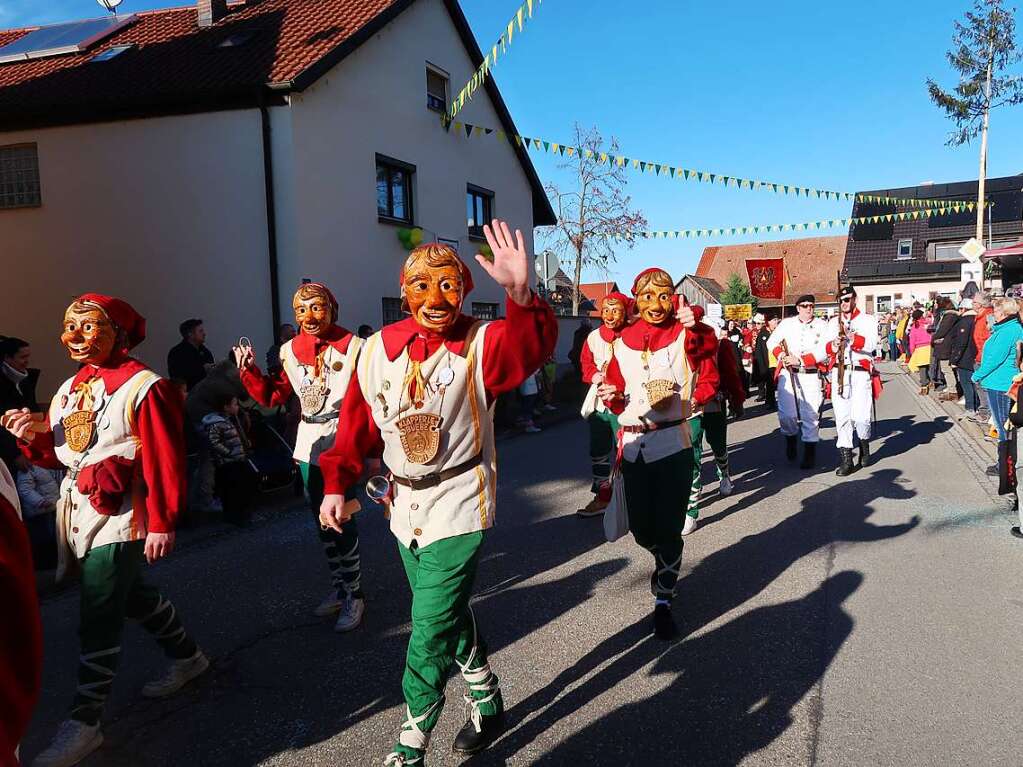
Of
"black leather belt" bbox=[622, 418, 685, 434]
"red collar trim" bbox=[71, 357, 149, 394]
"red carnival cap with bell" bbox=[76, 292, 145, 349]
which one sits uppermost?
"red carnival cap with bell" bbox=[76, 292, 145, 349]

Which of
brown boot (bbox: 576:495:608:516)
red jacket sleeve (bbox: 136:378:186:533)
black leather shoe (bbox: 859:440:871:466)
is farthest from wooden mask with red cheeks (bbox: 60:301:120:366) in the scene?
black leather shoe (bbox: 859:440:871:466)

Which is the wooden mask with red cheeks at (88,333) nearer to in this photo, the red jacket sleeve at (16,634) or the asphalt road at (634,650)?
the asphalt road at (634,650)

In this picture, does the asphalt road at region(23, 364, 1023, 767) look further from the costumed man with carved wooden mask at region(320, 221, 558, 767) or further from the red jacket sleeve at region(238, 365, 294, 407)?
the red jacket sleeve at region(238, 365, 294, 407)

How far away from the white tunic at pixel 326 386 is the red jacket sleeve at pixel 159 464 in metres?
1.24

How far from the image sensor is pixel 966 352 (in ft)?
42.7

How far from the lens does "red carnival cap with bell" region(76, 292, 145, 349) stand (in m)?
3.33

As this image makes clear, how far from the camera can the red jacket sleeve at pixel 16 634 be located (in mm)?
1382

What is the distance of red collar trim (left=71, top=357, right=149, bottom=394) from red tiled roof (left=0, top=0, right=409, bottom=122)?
10765mm

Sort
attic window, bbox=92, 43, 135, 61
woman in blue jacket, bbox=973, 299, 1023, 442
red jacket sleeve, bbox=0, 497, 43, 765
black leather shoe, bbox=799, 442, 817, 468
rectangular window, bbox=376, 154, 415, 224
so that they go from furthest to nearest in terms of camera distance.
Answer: rectangular window, bbox=376, 154, 415, 224, attic window, bbox=92, 43, 135, 61, black leather shoe, bbox=799, 442, 817, 468, woman in blue jacket, bbox=973, 299, 1023, 442, red jacket sleeve, bbox=0, 497, 43, 765

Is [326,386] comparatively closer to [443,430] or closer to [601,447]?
[443,430]

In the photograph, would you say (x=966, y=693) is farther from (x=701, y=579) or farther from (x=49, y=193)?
(x=49, y=193)

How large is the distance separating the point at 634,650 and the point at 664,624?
266 mm

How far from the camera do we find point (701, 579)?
5.26 meters

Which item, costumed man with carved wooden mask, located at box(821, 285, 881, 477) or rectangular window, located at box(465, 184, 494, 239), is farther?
rectangular window, located at box(465, 184, 494, 239)
